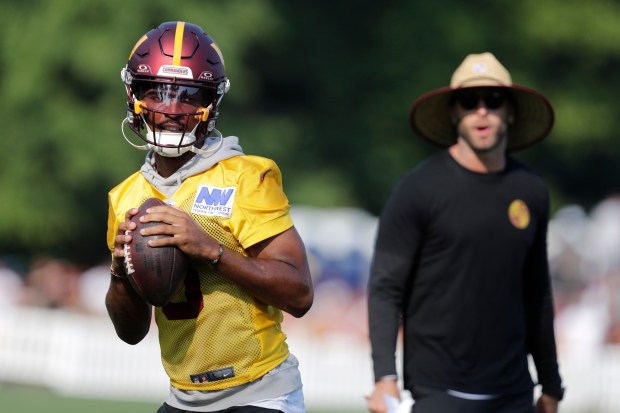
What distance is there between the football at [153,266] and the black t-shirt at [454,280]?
3.88 feet

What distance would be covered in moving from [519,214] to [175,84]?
1.62 meters

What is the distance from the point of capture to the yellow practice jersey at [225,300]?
4.68 metres

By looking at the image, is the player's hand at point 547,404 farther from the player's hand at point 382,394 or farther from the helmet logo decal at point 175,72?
the helmet logo decal at point 175,72

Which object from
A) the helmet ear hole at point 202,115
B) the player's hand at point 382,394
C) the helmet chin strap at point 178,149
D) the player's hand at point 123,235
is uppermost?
the helmet ear hole at point 202,115

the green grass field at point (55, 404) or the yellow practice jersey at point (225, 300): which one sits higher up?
the yellow practice jersey at point (225, 300)

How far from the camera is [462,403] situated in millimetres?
5363

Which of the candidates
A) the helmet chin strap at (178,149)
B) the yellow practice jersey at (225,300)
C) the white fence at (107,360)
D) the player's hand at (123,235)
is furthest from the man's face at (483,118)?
the white fence at (107,360)

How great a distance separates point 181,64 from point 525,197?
1649 mm

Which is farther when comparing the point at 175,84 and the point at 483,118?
the point at 483,118

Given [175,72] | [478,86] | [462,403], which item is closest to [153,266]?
[175,72]

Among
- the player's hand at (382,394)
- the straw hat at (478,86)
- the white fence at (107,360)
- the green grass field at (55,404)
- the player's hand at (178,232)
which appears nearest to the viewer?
the player's hand at (178,232)

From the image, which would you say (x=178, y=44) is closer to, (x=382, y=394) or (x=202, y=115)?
(x=202, y=115)

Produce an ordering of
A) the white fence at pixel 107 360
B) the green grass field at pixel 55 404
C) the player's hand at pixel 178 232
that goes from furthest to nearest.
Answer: the white fence at pixel 107 360, the green grass field at pixel 55 404, the player's hand at pixel 178 232

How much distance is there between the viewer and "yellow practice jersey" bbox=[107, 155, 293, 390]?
4676mm
